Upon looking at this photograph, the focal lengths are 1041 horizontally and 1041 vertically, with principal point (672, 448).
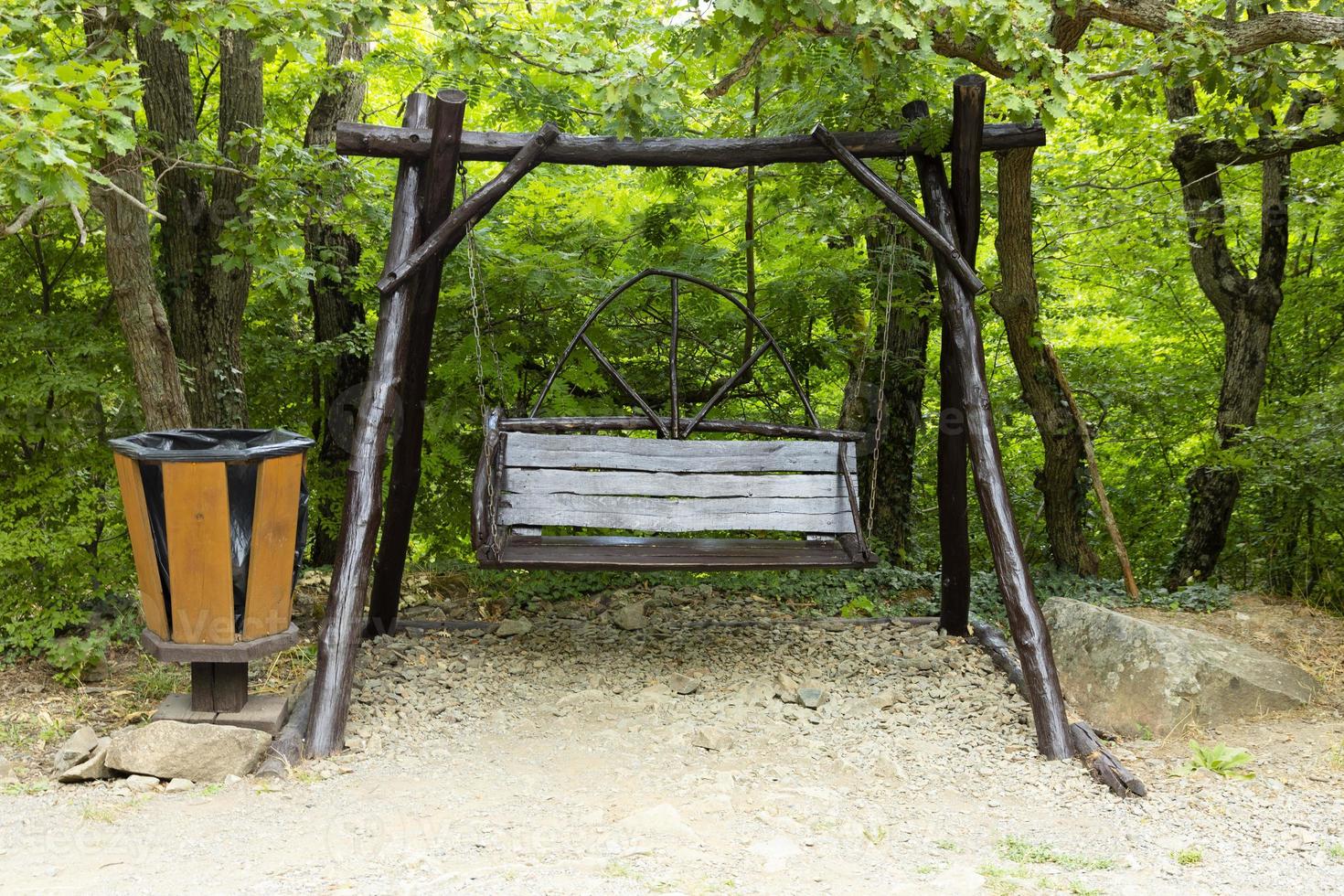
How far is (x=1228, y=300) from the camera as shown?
712cm

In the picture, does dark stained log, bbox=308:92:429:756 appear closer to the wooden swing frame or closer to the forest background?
the wooden swing frame

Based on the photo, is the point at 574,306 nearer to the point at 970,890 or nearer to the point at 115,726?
the point at 115,726

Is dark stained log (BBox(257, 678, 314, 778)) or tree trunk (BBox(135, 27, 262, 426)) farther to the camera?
tree trunk (BBox(135, 27, 262, 426))

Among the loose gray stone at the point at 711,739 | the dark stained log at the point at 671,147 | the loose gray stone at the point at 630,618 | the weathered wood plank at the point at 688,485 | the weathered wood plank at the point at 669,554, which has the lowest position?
the loose gray stone at the point at 711,739

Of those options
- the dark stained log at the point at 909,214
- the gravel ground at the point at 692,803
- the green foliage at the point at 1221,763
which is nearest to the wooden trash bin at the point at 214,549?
the gravel ground at the point at 692,803

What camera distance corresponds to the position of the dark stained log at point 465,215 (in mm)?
4125

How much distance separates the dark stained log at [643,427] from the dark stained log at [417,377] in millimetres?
441

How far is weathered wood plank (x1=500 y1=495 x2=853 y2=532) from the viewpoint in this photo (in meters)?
4.60

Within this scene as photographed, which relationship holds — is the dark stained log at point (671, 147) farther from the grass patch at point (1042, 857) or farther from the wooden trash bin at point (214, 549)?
the grass patch at point (1042, 857)

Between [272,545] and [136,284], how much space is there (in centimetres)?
187

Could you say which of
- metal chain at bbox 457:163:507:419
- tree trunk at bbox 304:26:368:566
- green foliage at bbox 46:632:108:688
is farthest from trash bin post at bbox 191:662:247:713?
tree trunk at bbox 304:26:368:566

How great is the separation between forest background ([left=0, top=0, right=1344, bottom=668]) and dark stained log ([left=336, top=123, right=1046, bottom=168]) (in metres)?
0.18

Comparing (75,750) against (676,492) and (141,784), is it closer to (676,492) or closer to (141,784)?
(141,784)

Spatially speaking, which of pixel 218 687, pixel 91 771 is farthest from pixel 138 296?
pixel 91 771
